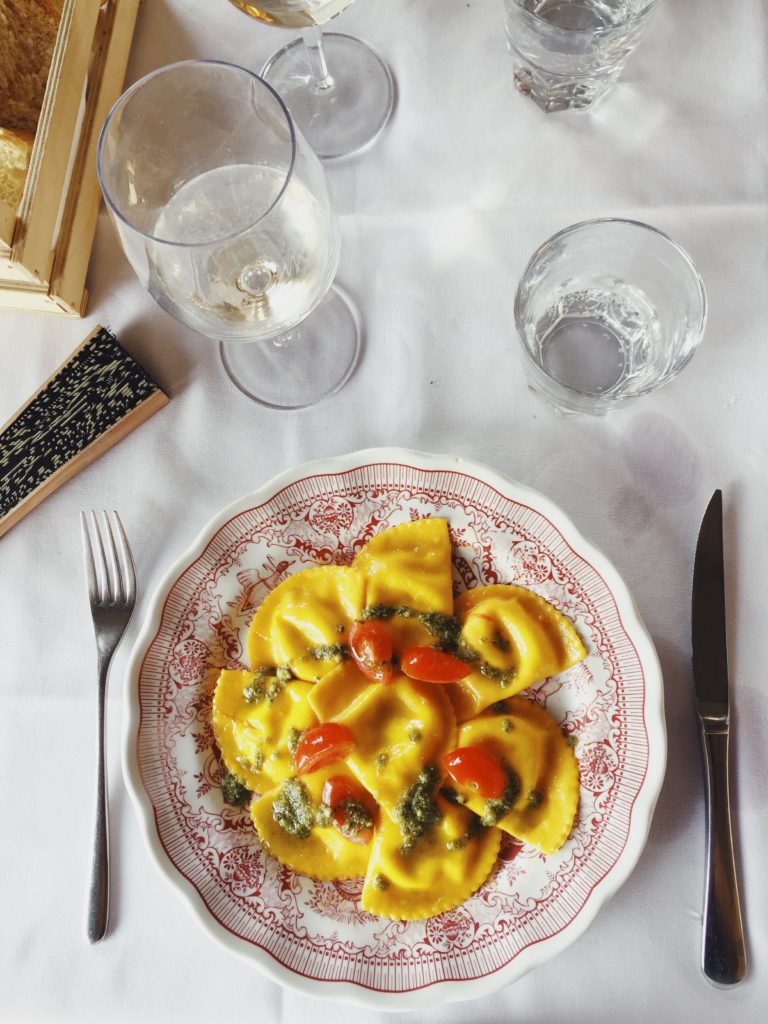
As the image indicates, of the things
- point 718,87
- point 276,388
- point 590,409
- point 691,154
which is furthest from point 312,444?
point 718,87

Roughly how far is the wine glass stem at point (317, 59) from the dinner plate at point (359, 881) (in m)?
0.74

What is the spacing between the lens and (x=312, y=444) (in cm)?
152

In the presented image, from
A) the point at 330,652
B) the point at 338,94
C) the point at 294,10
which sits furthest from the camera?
the point at 338,94

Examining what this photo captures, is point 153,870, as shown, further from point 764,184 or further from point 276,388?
point 764,184

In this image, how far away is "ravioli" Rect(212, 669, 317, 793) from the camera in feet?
4.41

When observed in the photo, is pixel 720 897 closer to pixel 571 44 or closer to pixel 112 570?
pixel 112 570

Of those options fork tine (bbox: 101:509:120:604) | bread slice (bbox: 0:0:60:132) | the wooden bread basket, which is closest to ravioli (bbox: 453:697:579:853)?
fork tine (bbox: 101:509:120:604)

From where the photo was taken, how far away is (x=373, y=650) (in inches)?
51.6

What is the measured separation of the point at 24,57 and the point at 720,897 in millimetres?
1819

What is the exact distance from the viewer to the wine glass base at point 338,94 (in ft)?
5.22

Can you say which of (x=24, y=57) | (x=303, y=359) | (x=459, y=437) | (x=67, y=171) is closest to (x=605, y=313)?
(x=459, y=437)

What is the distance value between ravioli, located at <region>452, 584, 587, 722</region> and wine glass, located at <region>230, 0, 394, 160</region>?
2.95 ft

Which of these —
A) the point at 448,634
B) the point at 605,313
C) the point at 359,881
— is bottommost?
the point at 359,881

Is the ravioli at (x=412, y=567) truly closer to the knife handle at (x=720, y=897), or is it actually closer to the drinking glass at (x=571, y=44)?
the knife handle at (x=720, y=897)
